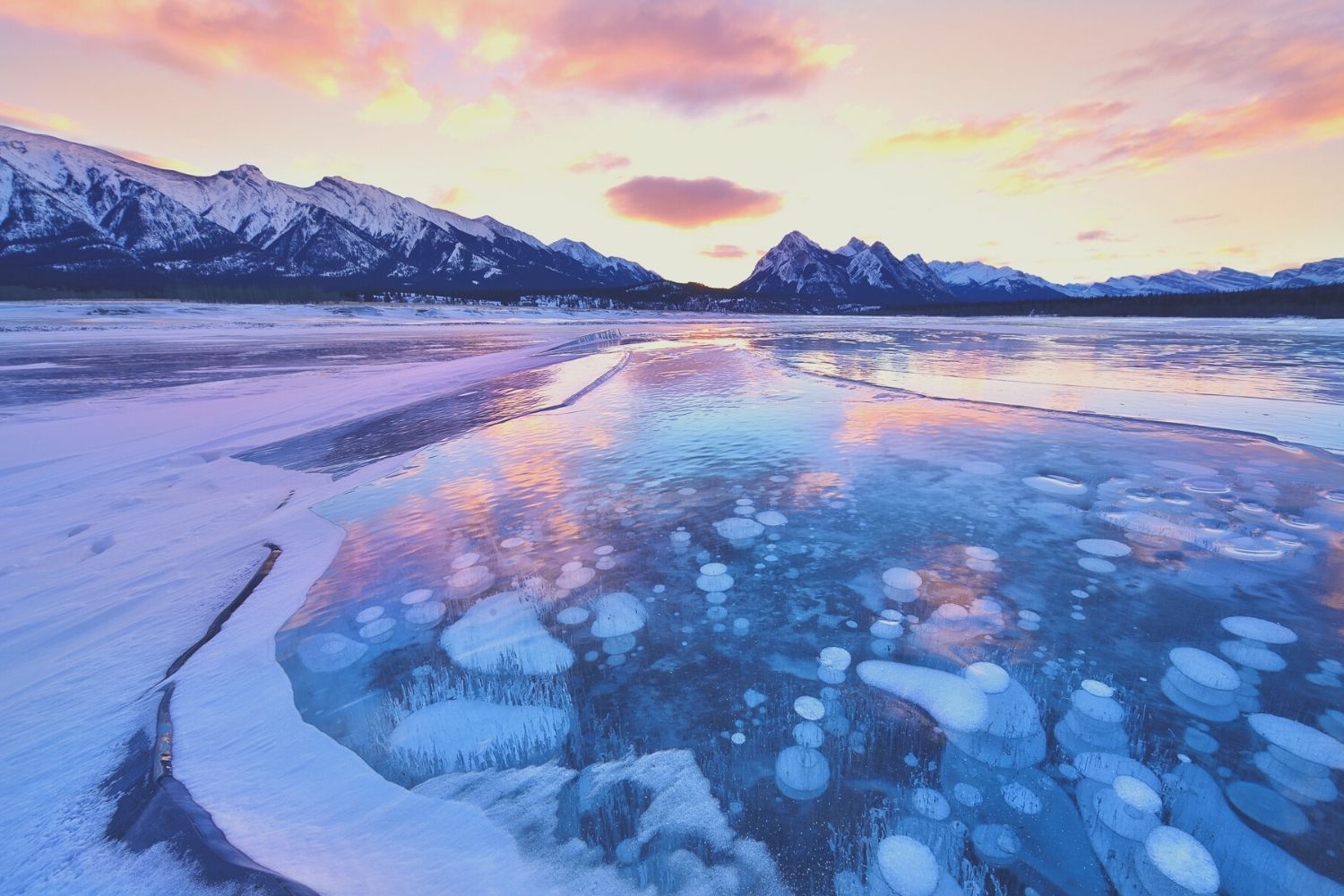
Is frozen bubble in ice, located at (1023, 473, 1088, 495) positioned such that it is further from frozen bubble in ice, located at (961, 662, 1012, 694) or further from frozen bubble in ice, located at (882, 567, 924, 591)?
frozen bubble in ice, located at (961, 662, 1012, 694)

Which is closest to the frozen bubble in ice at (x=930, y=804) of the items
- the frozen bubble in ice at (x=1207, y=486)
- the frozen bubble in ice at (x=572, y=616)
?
the frozen bubble in ice at (x=572, y=616)

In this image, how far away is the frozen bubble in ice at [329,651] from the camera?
280 centimetres

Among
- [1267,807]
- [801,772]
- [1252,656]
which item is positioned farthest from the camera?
[1252,656]

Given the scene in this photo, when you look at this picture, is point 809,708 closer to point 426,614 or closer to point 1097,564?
point 426,614

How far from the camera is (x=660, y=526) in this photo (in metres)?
4.39

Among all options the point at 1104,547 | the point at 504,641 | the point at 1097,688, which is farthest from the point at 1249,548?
the point at 504,641

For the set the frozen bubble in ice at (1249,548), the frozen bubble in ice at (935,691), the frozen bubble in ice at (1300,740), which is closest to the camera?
the frozen bubble in ice at (1300,740)

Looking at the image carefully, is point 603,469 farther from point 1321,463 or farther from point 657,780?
point 1321,463

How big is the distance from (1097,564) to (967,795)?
2.46 metres

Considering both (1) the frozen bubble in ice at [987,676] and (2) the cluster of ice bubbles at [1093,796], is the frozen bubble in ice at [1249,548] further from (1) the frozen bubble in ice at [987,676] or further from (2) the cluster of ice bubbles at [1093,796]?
(1) the frozen bubble in ice at [987,676]

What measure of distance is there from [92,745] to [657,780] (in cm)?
237

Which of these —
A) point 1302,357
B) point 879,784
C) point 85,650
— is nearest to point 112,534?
point 85,650

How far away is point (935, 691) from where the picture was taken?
2459 mm

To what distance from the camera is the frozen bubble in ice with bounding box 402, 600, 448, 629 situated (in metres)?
3.16
